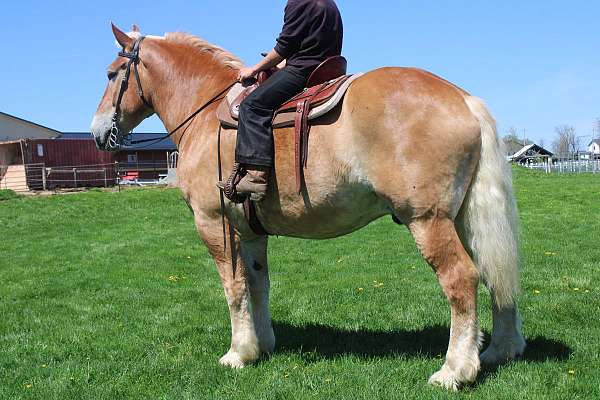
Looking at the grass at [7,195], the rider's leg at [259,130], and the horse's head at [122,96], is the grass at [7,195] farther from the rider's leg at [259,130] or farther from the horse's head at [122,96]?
the rider's leg at [259,130]

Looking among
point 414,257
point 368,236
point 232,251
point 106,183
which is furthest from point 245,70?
point 106,183

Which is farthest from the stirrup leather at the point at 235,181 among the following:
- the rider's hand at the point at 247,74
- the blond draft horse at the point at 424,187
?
the rider's hand at the point at 247,74

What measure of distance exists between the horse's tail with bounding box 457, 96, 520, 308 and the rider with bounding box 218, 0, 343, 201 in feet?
4.41

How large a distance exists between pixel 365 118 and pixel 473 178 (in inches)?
38.1

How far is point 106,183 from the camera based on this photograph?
39.3m

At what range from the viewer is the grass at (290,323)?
4.68 metres

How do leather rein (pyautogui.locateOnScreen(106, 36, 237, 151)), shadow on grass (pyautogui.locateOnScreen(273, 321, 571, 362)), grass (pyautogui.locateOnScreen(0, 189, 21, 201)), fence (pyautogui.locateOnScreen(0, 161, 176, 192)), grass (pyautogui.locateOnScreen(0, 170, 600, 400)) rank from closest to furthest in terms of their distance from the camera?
grass (pyautogui.locateOnScreen(0, 170, 600, 400)) < shadow on grass (pyautogui.locateOnScreen(273, 321, 571, 362)) < leather rein (pyautogui.locateOnScreen(106, 36, 237, 151)) < grass (pyautogui.locateOnScreen(0, 189, 21, 201)) < fence (pyautogui.locateOnScreen(0, 161, 176, 192))

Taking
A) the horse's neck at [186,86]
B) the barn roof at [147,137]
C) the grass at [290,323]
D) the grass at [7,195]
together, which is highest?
the barn roof at [147,137]

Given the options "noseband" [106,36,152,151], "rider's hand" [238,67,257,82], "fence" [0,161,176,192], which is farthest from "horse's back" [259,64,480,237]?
"fence" [0,161,176,192]

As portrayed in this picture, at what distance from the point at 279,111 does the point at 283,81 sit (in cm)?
26

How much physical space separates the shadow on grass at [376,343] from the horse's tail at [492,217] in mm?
937

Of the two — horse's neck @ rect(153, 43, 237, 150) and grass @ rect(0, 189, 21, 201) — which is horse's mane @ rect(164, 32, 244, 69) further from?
grass @ rect(0, 189, 21, 201)

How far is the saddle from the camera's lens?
4.55 metres

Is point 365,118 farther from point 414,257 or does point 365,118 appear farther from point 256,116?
point 414,257
